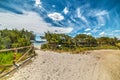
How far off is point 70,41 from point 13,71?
1964cm

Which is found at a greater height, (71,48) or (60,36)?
(60,36)

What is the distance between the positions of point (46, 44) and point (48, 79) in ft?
60.4

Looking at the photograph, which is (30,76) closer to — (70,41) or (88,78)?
(88,78)

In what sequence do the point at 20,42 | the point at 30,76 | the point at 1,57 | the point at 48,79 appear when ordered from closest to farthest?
the point at 48,79, the point at 30,76, the point at 1,57, the point at 20,42

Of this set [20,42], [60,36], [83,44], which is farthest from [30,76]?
[83,44]

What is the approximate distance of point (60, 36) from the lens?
2756cm

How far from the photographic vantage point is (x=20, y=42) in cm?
1759

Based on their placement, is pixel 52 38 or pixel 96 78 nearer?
pixel 96 78

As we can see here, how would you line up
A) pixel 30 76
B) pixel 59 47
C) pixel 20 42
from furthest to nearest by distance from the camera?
pixel 59 47 < pixel 20 42 < pixel 30 76

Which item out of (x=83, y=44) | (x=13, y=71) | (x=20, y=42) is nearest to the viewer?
(x=13, y=71)

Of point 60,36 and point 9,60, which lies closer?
point 9,60

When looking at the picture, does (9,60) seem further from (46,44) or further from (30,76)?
(46,44)

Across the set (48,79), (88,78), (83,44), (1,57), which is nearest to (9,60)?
→ (1,57)

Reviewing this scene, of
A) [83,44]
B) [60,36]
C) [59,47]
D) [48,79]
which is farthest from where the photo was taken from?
[83,44]
